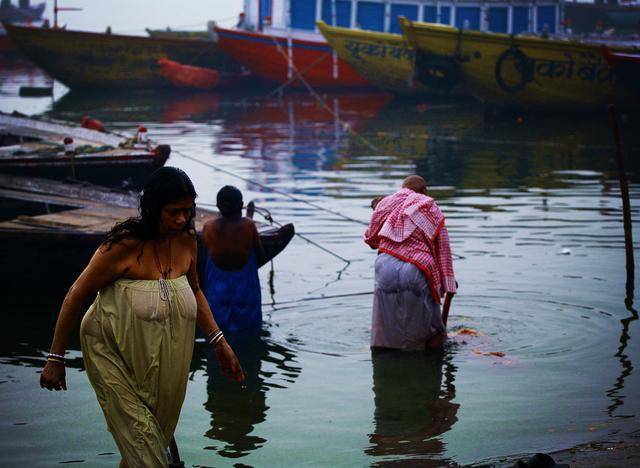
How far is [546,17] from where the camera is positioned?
35.2 meters

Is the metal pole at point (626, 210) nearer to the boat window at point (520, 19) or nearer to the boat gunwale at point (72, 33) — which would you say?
the boat window at point (520, 19)

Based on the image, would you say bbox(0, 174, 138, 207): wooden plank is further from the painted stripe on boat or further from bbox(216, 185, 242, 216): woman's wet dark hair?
the painted stripe on boat

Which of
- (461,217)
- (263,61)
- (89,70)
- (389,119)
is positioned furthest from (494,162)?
(89,70)

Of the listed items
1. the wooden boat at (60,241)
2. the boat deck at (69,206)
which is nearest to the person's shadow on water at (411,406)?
the wooden boat at (60,241)

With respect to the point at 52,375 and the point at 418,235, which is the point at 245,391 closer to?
the point at 418,235

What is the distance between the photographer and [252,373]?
6992 mm

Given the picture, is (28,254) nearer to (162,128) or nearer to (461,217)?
(461,217)

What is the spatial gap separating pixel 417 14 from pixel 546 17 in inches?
173

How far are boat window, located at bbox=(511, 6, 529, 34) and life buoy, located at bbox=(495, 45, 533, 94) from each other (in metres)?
7.93

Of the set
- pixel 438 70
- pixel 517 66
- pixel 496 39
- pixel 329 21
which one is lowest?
pixel 438 70

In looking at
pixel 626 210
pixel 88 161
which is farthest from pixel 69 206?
pixel 626 210

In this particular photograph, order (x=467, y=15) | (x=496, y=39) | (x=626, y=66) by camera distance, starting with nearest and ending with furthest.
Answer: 1. (x=626, y=66)
2. (x=496, y=39)
3. (x=467, y=15)

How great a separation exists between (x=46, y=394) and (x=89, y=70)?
105 feet

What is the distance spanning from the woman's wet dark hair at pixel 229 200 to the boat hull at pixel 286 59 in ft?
90.7
